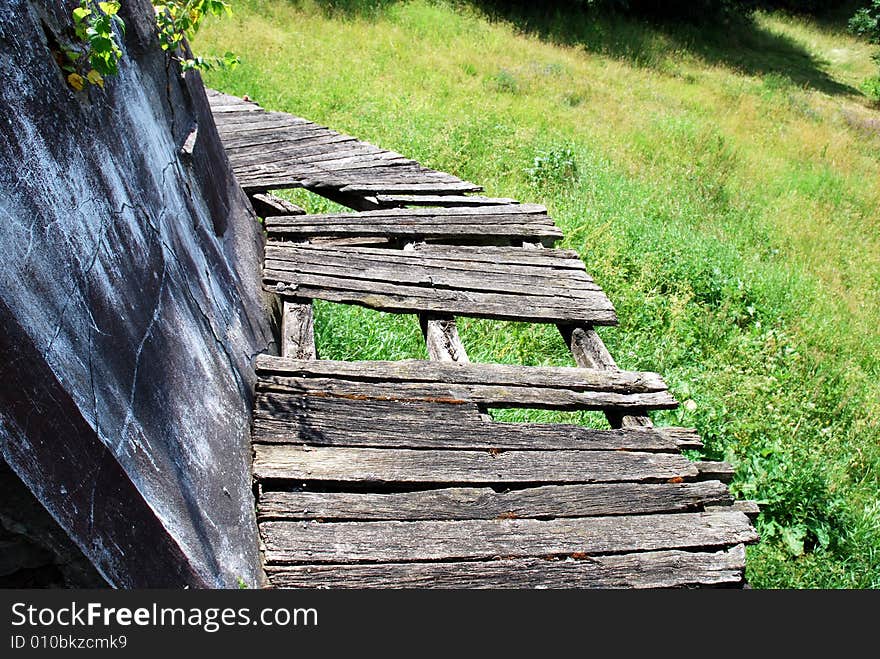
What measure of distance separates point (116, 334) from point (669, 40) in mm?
20230

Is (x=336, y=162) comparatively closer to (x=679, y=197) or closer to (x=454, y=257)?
(x=454, y=257)

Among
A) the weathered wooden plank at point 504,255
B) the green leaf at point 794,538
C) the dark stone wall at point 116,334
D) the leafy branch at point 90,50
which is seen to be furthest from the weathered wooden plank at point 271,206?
the green leaf at point 794,538

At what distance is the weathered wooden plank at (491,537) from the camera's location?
9.88 feet

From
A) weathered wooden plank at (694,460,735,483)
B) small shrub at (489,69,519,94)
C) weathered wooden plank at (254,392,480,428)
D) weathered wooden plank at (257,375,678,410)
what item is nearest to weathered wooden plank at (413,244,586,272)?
weathered wooden plank at (257,375,678,410)

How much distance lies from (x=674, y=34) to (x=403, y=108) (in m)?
12.8

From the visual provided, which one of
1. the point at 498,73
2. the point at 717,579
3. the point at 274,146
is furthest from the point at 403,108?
the point at 717,579

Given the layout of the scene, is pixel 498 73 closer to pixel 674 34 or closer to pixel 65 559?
pixel 674 34

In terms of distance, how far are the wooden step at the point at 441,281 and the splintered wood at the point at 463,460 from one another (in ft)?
0.05

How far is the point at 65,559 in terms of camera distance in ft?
6.43

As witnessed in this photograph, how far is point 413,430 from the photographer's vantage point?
12.2 ft

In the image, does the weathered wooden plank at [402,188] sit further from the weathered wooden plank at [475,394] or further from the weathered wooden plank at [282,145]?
the weathered wooden plank at [475,394]

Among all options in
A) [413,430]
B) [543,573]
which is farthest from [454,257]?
[543,573]

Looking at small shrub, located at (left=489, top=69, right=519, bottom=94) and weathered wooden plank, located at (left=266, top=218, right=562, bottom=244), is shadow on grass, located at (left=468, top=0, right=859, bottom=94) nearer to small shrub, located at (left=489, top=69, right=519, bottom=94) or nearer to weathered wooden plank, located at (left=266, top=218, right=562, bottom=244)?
small shrub, located at (left=489, top=69, right=519, bottom=94)

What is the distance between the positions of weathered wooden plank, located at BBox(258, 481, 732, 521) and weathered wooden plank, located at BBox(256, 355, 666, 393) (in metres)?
0.80
